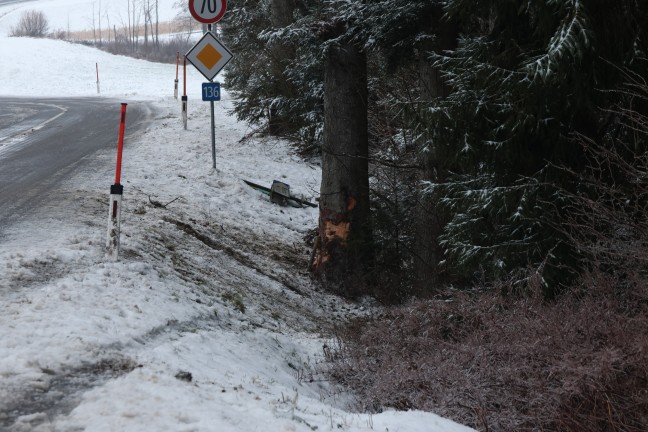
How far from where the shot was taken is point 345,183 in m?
10.8

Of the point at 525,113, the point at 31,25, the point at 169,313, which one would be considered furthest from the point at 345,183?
the point at 31,25

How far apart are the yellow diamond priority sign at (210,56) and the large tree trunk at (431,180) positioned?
3.84m

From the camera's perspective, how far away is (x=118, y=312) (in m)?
5.58

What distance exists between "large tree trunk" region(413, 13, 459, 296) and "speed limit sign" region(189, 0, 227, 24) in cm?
373

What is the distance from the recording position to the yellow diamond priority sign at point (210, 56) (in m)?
11.9

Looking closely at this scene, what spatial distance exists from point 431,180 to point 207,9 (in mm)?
4831

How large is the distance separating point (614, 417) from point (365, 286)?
6516mm

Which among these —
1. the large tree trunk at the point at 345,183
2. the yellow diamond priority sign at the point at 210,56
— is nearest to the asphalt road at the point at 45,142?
the yellow diamond priority sign at the point at 210,56

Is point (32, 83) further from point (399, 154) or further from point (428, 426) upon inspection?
point (428, 426)

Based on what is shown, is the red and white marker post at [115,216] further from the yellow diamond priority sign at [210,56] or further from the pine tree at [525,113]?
the yellow diamond priority sign at [210,56]

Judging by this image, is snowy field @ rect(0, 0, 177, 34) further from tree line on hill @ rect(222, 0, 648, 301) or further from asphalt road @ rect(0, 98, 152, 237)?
tree line on hill @ rect(222, 0, 648, 301)

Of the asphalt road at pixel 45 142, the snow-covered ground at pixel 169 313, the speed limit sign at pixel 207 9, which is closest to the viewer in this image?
the snow-covered ground at pixel 169 313

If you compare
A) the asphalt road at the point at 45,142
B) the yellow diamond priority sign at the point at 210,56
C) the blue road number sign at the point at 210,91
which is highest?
the yellow diamond priority sign at the point at 210,56

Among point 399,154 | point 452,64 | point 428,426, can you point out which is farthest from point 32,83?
point 428,426
